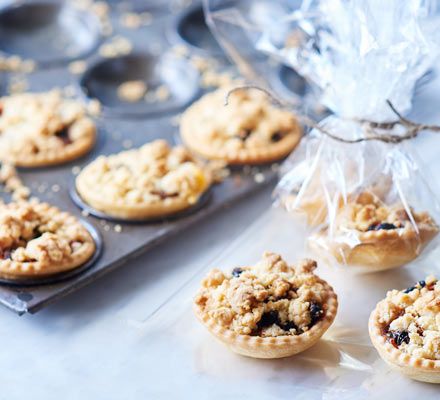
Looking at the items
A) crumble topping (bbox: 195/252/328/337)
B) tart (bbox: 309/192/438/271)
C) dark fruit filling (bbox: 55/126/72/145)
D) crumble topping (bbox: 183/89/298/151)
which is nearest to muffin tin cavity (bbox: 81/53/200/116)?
crumble topping (bbox: 183/89/298/151)

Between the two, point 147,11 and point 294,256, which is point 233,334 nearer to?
point 294,256

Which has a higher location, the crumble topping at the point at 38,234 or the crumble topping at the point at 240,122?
the crumble topping at the point at 240,122

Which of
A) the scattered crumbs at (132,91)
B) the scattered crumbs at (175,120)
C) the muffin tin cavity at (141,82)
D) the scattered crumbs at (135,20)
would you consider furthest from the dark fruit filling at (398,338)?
the scattered crumbs at (135,20)

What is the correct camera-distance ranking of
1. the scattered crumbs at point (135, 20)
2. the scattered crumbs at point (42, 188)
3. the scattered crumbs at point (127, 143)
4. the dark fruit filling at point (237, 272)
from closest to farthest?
the dark fruit filling at point (237, 272)
the scattered crumbs at point (42, 188)
the scattered crumbs at point (127, 143)
the scattered crumbs at point (135, 20)

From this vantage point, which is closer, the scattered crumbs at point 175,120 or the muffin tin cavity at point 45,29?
the scattered crumbs at point 175,120

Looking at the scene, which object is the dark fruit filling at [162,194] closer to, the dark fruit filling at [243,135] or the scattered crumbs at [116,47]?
the dark fruit filling at [243,135]

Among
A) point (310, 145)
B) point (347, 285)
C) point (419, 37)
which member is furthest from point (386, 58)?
point (347, 285)
